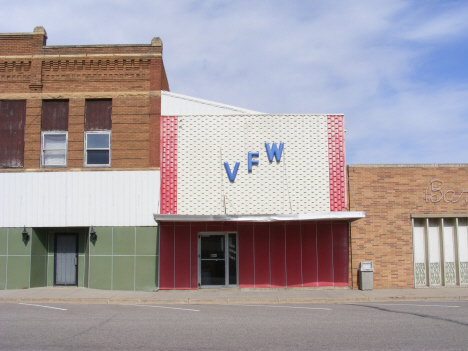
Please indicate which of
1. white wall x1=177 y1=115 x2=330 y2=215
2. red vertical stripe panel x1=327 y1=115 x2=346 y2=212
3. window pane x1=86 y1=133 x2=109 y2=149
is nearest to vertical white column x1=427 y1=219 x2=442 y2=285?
red vertical stripe panel x1=327 y1=115 x2=346 y2=212

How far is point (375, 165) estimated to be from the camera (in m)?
17.9

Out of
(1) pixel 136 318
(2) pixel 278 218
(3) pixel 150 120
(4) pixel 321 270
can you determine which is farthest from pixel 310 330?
(3) pixel 150 120

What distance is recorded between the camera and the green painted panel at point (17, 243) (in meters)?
17.4

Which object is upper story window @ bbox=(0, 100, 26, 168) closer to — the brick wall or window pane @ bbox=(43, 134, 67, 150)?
the brick wall

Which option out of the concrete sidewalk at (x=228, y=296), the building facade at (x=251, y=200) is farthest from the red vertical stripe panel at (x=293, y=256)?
the concrete sidewalk at (x=228, y=296)

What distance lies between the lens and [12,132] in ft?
59.3

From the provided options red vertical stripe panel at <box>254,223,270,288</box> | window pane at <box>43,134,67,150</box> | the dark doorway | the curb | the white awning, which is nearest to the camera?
the curb

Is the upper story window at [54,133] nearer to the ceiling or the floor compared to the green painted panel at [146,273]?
nearer to the ceiling

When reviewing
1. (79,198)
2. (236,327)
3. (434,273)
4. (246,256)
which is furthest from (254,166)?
(236,327)

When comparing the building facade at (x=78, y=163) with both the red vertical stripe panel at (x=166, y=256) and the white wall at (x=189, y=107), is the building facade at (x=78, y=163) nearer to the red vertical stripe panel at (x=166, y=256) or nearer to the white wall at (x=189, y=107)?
the red vertical stripe panel at (x=166, y=256)

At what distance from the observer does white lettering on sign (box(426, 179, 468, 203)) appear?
58.9 ft

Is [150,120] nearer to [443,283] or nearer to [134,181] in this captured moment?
[134,181]

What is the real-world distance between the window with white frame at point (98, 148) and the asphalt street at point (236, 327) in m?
6.03

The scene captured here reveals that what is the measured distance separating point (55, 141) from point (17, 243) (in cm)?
403
